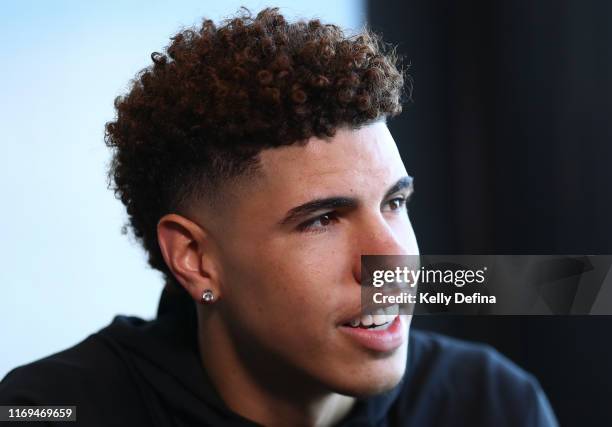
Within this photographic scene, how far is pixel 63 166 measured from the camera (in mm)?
2318

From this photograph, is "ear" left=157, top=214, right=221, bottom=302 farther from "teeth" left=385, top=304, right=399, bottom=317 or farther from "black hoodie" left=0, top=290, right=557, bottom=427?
"teeth" left=385, top=304, right=399, bottom=317

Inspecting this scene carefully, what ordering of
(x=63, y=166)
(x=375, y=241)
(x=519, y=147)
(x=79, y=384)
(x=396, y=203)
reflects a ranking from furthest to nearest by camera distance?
(x=519, y=147) → (x=63, y=166) → (x=79, y=384) → (x=396, y=203) → (x=375, y=241)

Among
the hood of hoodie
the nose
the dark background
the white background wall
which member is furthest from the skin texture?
the dark background

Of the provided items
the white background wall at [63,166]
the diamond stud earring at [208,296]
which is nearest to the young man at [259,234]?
the diamond stud earring at [208,296]

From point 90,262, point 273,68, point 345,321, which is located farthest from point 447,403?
point 90,262

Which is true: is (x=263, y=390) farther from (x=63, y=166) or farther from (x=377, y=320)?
(x=63, y=166)

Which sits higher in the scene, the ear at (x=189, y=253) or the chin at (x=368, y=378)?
the ear at (x=189, y=253)

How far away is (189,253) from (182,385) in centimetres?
28

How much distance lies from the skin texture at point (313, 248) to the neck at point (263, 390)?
0.08 m

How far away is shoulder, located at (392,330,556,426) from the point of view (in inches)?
70.5

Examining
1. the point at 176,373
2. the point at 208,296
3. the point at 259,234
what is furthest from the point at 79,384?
the point at 259,234

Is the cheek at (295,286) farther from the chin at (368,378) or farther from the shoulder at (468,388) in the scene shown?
the shoulder at (468,388)

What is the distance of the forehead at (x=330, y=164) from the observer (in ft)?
4.68

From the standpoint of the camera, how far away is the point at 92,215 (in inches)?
93.4
